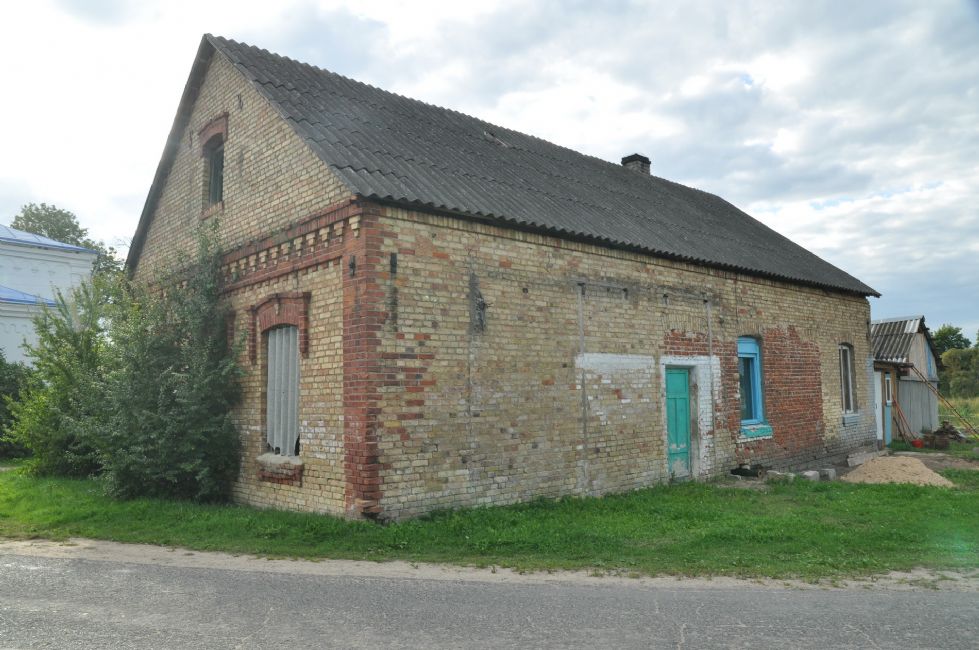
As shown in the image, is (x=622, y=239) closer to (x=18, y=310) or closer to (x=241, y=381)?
(x=241, y=381)

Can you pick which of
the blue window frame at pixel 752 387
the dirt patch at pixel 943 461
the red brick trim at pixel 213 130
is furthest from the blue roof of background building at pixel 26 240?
the dirt patch at pixel 943 461

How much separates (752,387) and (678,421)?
285 cm

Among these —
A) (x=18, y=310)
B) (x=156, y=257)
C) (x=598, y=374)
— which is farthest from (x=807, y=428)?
(x=18, y=310)

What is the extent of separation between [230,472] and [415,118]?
6696 mm

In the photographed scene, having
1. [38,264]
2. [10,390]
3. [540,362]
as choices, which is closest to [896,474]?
[540,362]

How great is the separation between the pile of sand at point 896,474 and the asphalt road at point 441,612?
24.4ft

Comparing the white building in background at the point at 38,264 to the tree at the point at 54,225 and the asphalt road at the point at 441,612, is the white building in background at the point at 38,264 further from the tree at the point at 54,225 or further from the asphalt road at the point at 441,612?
the asphalt road at the point at 441,612

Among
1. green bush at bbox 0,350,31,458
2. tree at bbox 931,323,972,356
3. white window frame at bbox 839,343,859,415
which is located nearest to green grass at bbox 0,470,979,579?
white window frame at bbox 839,343,859,415

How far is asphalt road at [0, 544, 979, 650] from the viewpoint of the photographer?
442cm

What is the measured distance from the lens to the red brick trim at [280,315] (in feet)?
28.6

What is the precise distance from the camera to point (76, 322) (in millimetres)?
12164

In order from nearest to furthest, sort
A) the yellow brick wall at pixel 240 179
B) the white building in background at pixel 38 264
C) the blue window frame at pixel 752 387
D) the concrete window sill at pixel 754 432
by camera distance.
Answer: the yellow brick wall at pixel 240 179 < the concrete window sill at pixel 754 432 < the blue window frame at pixel 752 387 < the white building in background at pixel 38 264

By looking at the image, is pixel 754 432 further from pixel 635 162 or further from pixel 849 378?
pixel 635 162

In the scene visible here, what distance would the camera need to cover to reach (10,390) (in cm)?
1769
